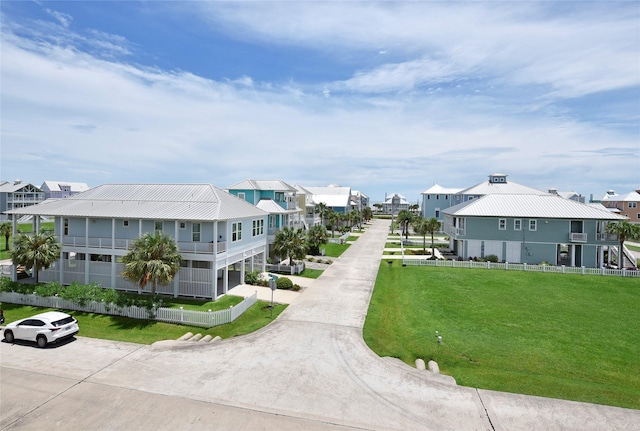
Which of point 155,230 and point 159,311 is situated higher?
point 155,230

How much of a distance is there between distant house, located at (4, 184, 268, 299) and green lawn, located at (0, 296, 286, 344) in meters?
4.49

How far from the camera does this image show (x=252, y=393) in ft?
43.1

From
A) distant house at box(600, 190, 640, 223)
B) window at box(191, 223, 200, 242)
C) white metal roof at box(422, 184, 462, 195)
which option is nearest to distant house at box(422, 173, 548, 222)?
white metal roof at box(422, 184, 462, 195)

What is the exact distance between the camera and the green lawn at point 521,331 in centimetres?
1473

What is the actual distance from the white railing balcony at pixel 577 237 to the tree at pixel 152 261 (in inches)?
1596

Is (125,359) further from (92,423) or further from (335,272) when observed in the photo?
(335,272)

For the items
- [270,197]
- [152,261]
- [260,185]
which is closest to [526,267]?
[270,197]

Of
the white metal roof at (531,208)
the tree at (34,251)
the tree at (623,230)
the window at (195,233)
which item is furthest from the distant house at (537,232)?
the tree at (34,251)

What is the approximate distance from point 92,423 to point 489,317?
21.0 meters

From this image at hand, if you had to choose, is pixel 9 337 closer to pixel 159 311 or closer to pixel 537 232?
pixel 159 311

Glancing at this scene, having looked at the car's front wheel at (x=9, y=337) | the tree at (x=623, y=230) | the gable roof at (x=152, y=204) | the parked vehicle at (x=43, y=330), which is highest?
the gable roof at (x=152, y=204)

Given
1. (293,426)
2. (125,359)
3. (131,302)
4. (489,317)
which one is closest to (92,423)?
(125,359)

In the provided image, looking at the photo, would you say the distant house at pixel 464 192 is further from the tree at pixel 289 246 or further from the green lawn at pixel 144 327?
the green lawn at pixel 144 327

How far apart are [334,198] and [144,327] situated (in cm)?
7923
